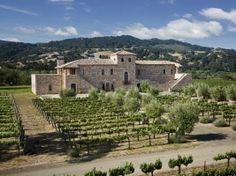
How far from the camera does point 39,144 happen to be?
30438mm

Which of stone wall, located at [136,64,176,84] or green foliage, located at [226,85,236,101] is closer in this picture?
green foliage, located at [226,85,236,101]

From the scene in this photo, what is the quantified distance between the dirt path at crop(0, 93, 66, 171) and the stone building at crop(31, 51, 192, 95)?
76.2 ft

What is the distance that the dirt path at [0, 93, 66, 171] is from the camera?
25.5 m

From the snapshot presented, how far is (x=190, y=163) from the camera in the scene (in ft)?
76.7

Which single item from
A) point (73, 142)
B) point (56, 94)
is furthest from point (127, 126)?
point (56, 94)

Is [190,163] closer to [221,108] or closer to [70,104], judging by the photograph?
[221,108]

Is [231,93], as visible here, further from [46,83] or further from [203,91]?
[46,83]

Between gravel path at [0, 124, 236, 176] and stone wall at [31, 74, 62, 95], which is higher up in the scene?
stone wall at [31, 74, 62, 95]

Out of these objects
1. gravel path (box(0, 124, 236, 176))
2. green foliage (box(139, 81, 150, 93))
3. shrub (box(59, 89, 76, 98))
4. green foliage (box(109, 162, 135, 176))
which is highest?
green foliage (box(139, 81, 150, 93))

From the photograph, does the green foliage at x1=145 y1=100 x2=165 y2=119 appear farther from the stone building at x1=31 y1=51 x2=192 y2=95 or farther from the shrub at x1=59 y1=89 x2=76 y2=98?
the stone building at x1=31 y1=51 x2=192 y2=95

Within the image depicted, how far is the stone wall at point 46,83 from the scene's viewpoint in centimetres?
6856

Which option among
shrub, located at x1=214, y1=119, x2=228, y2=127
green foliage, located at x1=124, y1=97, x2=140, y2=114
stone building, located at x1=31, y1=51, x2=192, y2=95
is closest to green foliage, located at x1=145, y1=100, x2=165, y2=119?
green foliage, located at x1=124, y1=97, x2=140, y2=114

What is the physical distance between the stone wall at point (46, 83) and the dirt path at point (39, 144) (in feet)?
74.3

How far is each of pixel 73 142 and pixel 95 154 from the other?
11.5ft
